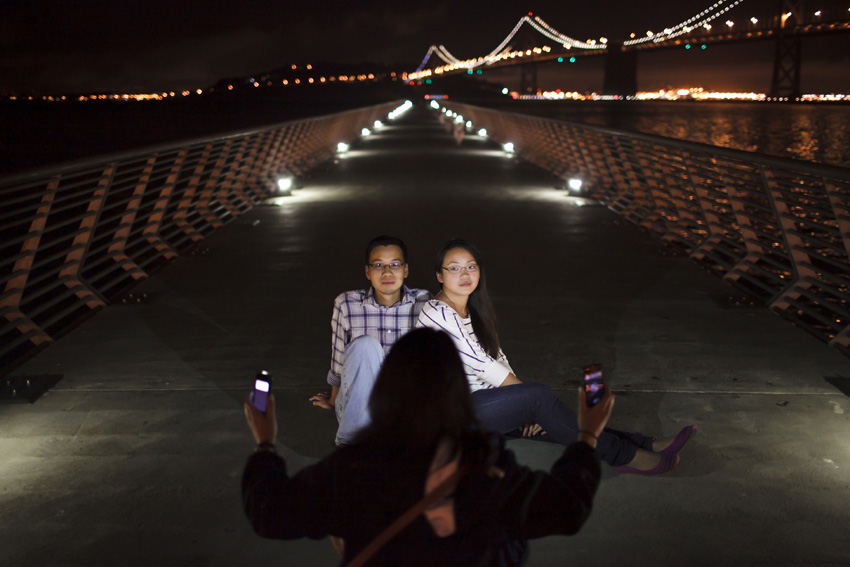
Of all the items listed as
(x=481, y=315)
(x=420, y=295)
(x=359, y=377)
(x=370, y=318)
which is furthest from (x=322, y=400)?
(x=481, y=315)

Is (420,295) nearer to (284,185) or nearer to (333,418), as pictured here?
(333,418)

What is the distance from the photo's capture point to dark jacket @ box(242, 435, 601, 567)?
172cm

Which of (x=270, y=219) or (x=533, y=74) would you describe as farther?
(x=533, y=74)

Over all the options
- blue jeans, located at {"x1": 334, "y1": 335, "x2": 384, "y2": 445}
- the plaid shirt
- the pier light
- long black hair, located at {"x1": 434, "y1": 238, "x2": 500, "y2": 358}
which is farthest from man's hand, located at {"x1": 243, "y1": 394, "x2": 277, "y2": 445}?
the pier light

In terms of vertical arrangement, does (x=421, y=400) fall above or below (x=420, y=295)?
above


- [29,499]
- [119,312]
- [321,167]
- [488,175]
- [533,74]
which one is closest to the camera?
[29,499]

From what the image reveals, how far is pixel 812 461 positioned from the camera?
355 centimetres

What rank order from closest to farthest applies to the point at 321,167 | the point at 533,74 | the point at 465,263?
the point at 465,263, the point at 321,167, the point at 533,74

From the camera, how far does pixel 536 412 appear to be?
3.36m

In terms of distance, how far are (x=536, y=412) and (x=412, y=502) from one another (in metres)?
1.71

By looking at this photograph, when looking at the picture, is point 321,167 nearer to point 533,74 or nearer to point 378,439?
point 378,439

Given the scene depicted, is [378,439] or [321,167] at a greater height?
[378,439]

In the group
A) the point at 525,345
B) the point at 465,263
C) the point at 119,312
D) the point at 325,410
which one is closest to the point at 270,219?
the point at 119,312

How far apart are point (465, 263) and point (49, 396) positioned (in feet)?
8.02
